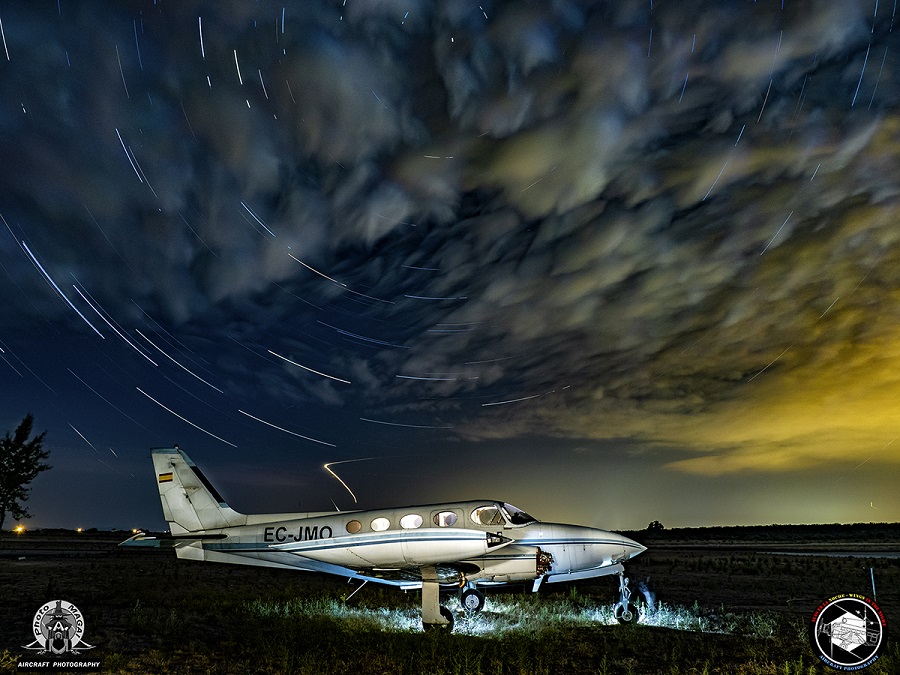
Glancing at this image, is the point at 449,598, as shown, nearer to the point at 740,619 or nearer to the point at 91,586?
→ the point at 740,619

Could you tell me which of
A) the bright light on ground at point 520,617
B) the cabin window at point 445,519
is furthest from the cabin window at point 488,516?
the bright light on ground at point 520,617

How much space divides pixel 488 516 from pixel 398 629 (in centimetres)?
429

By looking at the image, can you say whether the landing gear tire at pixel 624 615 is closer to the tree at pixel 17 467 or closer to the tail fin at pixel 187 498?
the tail fin at pixel 187 498

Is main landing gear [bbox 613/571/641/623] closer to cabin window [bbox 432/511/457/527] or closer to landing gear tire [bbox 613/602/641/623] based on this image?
→ landing gear tire [bbox 613/602/641/623]

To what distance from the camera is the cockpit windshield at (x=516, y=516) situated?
18.3m

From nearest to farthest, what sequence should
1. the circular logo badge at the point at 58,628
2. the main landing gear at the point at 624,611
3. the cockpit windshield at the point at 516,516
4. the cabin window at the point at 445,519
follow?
the circular logo badge at the point at 58,628
the main landing gear at the point at 624,611
the cabin window at the point at 445,519
the cockpit windshield at the point at 516,516

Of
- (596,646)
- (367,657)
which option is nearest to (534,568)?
(596,646)

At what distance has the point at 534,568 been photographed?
17.8 meters

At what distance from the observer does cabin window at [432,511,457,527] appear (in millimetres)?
17422

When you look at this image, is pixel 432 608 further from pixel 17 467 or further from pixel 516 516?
pixel 17 467

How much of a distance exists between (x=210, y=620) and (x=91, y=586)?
1026 cm

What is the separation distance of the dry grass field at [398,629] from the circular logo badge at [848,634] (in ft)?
3.10

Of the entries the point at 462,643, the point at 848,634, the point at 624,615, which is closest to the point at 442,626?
the point at 462,643

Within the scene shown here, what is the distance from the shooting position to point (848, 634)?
1032 centimetres
